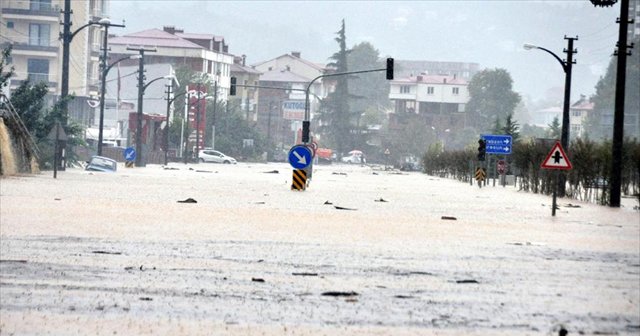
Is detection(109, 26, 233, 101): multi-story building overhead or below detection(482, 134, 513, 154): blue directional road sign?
overhead

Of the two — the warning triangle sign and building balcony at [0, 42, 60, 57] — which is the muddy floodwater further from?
building balcony at [0, 42, 60, 57]

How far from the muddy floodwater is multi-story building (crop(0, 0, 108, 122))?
9563 cm

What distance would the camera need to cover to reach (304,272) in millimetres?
19109

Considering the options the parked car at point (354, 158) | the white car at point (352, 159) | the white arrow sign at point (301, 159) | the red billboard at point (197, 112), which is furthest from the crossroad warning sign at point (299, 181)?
the white car at point (352, 159)

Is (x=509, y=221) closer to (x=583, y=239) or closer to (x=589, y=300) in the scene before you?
(x=583, y=239)

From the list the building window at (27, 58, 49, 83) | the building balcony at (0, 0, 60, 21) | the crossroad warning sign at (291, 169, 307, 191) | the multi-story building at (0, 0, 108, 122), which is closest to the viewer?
the crossroad warning sign at (291, 169, 307, 191)

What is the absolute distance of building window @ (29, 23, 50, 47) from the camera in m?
132

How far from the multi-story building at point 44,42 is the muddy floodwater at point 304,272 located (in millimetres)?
95627

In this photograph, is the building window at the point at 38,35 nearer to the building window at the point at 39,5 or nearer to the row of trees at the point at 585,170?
the building window at the point at 39,5

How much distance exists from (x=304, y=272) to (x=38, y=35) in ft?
382

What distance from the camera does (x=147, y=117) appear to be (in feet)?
408

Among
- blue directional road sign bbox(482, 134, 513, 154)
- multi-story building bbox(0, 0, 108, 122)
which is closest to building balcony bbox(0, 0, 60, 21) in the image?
multi-story building bbox(0, 0, 108, 122)

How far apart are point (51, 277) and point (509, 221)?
2042cm

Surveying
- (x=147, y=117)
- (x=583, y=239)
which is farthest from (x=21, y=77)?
(x=583, y=239)
